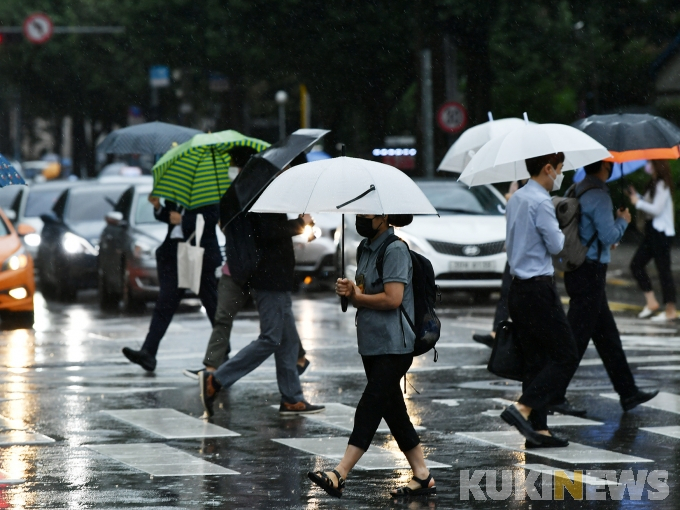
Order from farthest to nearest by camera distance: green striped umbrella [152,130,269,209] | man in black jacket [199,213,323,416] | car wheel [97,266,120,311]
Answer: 1. car wheel [97,266,120,311]
2. green striped umbrella [152,130,269,209]
3. man in black jacket [199,213,323,416]

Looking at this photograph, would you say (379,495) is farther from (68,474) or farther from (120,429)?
(120,429)

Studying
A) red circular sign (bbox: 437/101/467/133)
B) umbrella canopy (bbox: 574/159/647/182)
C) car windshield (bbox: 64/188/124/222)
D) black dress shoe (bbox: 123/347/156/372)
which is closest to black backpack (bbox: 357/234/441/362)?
umbrella canopy (bbox: 574/159/647/182)

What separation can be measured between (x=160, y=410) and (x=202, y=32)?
3237 centimetres

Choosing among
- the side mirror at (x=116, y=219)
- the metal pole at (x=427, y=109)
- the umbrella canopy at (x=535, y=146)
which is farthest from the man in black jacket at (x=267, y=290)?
the metal pole at (x=427, y=109)

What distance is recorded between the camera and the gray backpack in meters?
9.41

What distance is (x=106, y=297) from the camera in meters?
19.1

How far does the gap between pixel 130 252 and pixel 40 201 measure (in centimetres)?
739

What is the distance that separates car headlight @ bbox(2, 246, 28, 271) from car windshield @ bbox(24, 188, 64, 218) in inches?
326

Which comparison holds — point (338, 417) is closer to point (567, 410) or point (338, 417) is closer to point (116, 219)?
point (567, 410)

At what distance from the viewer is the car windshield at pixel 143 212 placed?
18.7m

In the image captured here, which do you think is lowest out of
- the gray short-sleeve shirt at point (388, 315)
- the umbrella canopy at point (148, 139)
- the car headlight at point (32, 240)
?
the car headlight at point (32, 240)

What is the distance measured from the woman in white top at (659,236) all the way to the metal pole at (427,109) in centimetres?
1034

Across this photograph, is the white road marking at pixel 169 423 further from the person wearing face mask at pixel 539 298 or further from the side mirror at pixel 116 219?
the side mirror at pixel 116 219

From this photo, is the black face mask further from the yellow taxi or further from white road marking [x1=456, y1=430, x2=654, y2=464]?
the yellow taxi
